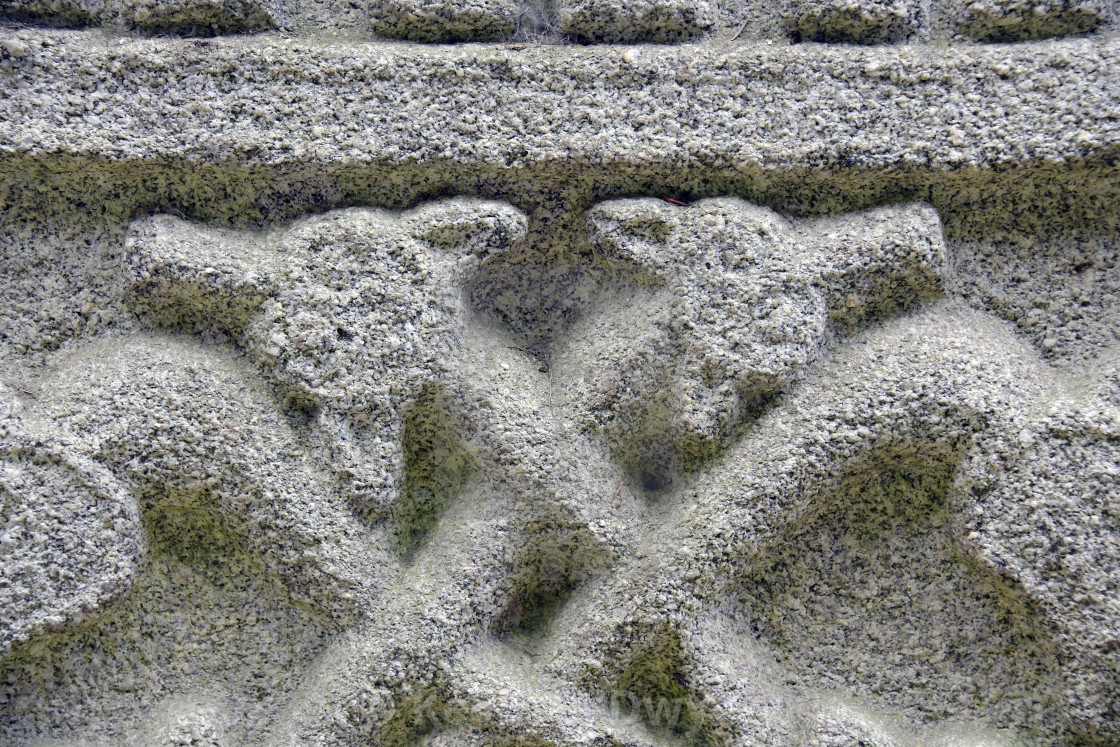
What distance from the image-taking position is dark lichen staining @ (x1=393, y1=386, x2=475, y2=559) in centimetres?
113

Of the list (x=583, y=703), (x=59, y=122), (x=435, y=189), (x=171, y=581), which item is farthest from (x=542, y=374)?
(x=59, y=122)

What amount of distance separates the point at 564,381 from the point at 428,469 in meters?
0.21

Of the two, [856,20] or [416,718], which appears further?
[856,20]

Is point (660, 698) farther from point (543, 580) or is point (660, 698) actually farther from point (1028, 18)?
point (1028, 18)

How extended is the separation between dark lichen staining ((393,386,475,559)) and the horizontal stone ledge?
0.33m

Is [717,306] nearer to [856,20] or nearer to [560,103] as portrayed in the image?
[560,103]

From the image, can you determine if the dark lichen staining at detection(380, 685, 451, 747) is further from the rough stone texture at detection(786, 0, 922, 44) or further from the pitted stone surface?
the rough stone texture at detection(786, 0, 922, 44)

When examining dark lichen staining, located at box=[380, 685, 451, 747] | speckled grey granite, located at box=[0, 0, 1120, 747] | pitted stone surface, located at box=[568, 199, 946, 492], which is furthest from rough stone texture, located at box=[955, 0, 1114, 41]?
dark lichen staining, located at box=[380, 685, 451, 747]

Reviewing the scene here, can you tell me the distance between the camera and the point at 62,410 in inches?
42.3

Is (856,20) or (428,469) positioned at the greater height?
(856,20)

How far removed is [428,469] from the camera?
117 cm

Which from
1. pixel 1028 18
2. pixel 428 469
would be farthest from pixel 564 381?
pixel 1028 18

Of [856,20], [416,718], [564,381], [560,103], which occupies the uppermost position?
[856,20]

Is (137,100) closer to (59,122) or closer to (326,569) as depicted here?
(59,122)
